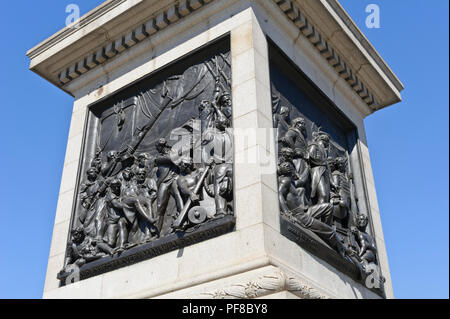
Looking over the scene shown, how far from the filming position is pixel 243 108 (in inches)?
382

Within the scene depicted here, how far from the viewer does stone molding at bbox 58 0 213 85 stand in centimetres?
1164

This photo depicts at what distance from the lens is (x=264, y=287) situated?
303 inches

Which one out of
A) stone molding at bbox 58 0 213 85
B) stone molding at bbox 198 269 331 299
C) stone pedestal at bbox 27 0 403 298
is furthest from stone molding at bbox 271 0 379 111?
stone molding at bbox 198 269 331 299

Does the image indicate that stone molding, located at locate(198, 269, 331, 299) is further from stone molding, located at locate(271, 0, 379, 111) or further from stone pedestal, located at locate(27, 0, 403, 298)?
stone molding, located at locate(271, 0, 379, 111)

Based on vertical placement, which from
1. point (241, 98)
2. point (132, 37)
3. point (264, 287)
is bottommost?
point (264, 287)

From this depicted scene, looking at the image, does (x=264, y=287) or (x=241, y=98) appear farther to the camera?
Result: (x=241, y=98)

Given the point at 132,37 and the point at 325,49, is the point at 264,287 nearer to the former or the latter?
the point at 325,49

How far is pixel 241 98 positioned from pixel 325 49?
3642 mm

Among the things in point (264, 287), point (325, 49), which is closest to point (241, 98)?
point (264, 287)

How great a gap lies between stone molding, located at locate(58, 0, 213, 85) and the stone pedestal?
2 centimetres

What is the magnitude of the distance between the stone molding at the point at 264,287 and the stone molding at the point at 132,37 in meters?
6.04

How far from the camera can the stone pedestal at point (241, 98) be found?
27.7ft
